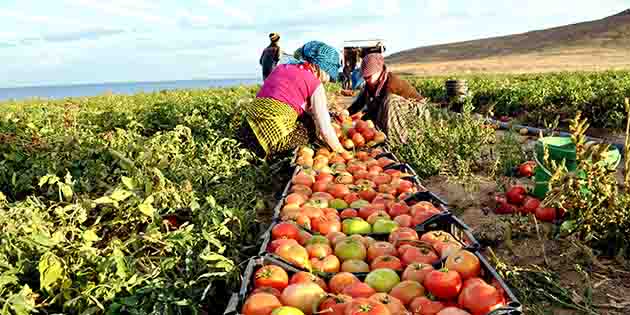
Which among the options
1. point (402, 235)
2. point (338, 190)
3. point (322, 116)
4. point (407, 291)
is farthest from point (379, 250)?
point (322, 116)

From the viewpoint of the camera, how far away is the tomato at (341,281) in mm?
2111

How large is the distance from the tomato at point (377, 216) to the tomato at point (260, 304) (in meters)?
1.11

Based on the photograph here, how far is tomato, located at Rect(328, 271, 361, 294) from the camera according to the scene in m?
2.11

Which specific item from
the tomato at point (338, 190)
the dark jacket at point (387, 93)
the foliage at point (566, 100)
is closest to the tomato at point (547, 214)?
the tomato at point (338, 190)

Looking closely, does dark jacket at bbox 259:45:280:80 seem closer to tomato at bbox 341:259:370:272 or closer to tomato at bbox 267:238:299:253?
tomato at bbox 267:238:299:253

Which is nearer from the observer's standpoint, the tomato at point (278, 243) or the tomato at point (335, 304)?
the tomato at point (335, 304)

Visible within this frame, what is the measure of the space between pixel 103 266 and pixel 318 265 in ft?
3.21

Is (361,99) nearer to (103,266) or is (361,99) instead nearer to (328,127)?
(328,127)

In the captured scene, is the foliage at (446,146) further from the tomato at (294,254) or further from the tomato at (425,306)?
the tomato at (425,306)

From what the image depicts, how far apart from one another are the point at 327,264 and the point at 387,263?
284 mm

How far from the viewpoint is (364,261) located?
2463mm

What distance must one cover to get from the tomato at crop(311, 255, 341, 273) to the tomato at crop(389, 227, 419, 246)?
1.20 feet

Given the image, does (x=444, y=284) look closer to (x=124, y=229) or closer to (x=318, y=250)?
(x=318, y=250)

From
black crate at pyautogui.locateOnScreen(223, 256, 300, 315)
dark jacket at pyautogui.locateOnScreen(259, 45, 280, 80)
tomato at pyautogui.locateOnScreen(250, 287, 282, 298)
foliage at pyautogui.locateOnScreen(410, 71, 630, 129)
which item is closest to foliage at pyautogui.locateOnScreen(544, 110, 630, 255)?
black crate at pyautogui.locateOnScreen(223, 256, 300, 315)
